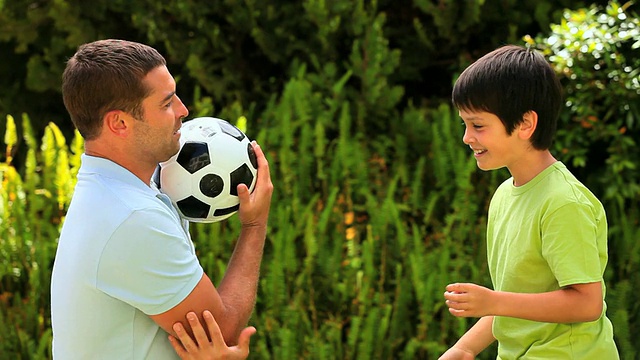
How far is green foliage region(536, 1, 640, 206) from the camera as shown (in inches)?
200

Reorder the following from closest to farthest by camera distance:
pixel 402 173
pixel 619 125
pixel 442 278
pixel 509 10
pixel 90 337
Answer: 1. pixel 90 337
2. pixel 442 278
3. pixel 619 125
4. pixel 402 173
5. pixel 509 10

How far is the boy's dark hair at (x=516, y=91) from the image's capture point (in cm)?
273

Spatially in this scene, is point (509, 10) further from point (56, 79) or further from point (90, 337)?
point (90, 337)

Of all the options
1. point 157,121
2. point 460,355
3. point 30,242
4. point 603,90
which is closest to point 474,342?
point 460,355

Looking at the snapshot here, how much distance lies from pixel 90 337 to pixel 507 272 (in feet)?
4.23

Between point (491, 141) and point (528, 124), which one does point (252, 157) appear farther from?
point (528, 124)

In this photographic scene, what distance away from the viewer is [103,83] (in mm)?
2602

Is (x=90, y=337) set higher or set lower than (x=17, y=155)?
higher

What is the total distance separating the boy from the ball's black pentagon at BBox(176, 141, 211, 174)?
905mm

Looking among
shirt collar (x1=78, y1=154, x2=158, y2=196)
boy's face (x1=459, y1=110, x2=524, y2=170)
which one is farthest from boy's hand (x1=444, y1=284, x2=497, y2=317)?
shirt collar (x1=78, y1=154, x2=158, y2=196)

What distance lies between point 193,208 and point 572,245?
129 cm

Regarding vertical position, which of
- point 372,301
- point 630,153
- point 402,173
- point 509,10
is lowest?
point 372,301

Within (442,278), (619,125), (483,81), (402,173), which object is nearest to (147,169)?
(483,81)

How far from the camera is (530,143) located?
2773 millimetres
